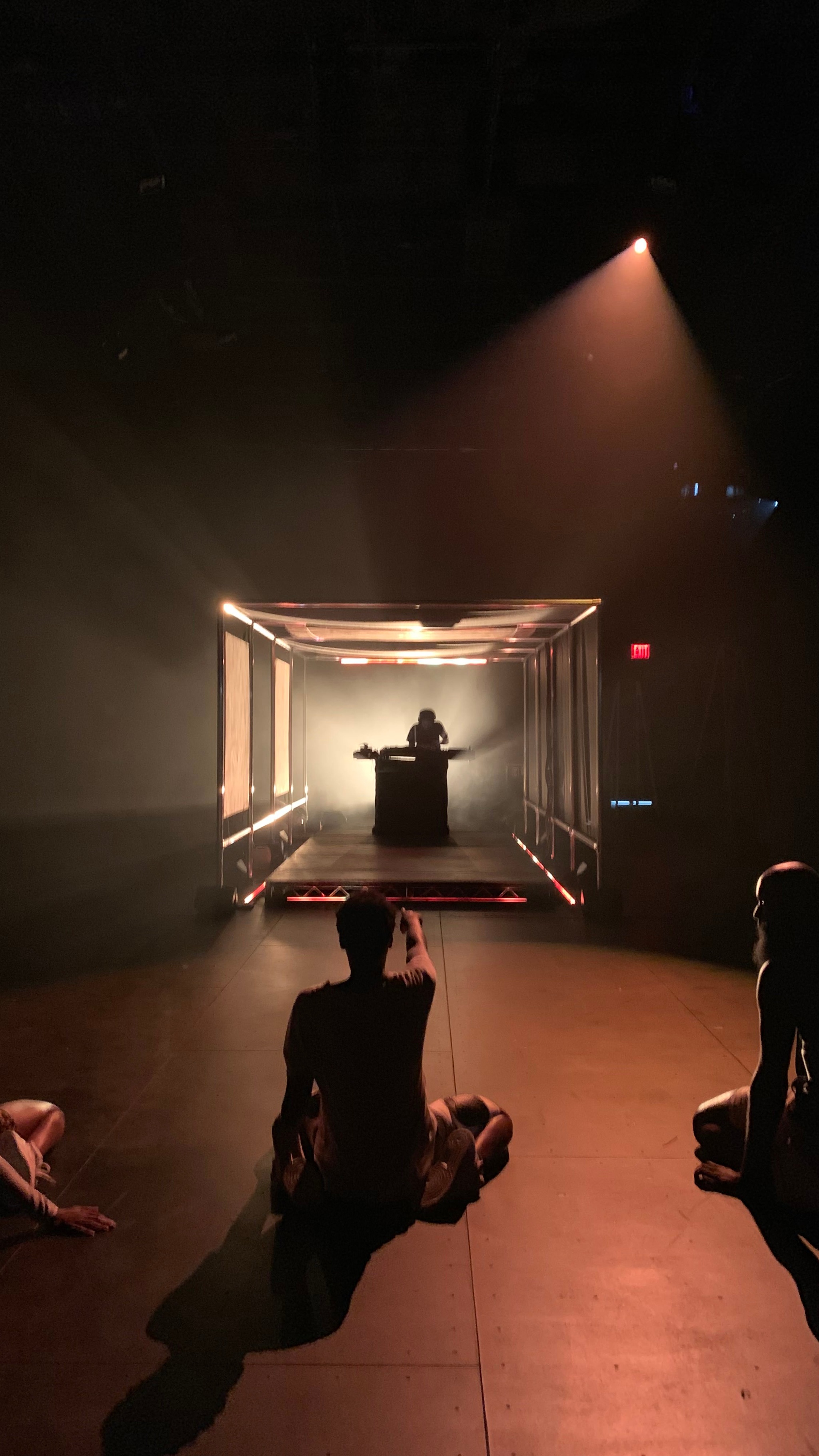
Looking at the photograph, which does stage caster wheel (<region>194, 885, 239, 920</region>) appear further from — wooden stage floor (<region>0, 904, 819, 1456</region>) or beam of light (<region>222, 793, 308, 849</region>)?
wooden stage floor (<region>0, 904, 819, 1456</region>)

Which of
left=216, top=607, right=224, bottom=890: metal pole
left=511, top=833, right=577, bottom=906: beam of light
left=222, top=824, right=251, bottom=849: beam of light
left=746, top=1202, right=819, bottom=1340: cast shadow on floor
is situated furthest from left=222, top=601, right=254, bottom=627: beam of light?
left=746, top=1202, right=819, bottom=1340: cast shadow on floor

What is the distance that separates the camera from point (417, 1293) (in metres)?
2.20

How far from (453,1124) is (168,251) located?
22.6ft

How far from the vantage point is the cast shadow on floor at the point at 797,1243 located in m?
2.22

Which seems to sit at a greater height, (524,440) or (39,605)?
(524,440)

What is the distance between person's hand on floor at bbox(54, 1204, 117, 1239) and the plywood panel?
468cm

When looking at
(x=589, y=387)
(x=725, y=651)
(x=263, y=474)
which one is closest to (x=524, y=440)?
(x=589, y=387)

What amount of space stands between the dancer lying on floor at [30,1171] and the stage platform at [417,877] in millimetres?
4526

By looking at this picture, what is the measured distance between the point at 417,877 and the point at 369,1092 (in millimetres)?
5327

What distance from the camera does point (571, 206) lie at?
6047mm

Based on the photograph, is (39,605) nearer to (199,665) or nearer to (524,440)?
(199,665)

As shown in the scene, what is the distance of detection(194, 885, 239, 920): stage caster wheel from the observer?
23.4ft

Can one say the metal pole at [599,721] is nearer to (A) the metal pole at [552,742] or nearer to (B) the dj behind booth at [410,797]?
(A) the metal pole at [552,742]

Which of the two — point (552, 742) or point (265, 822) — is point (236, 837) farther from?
point (552, 742)
